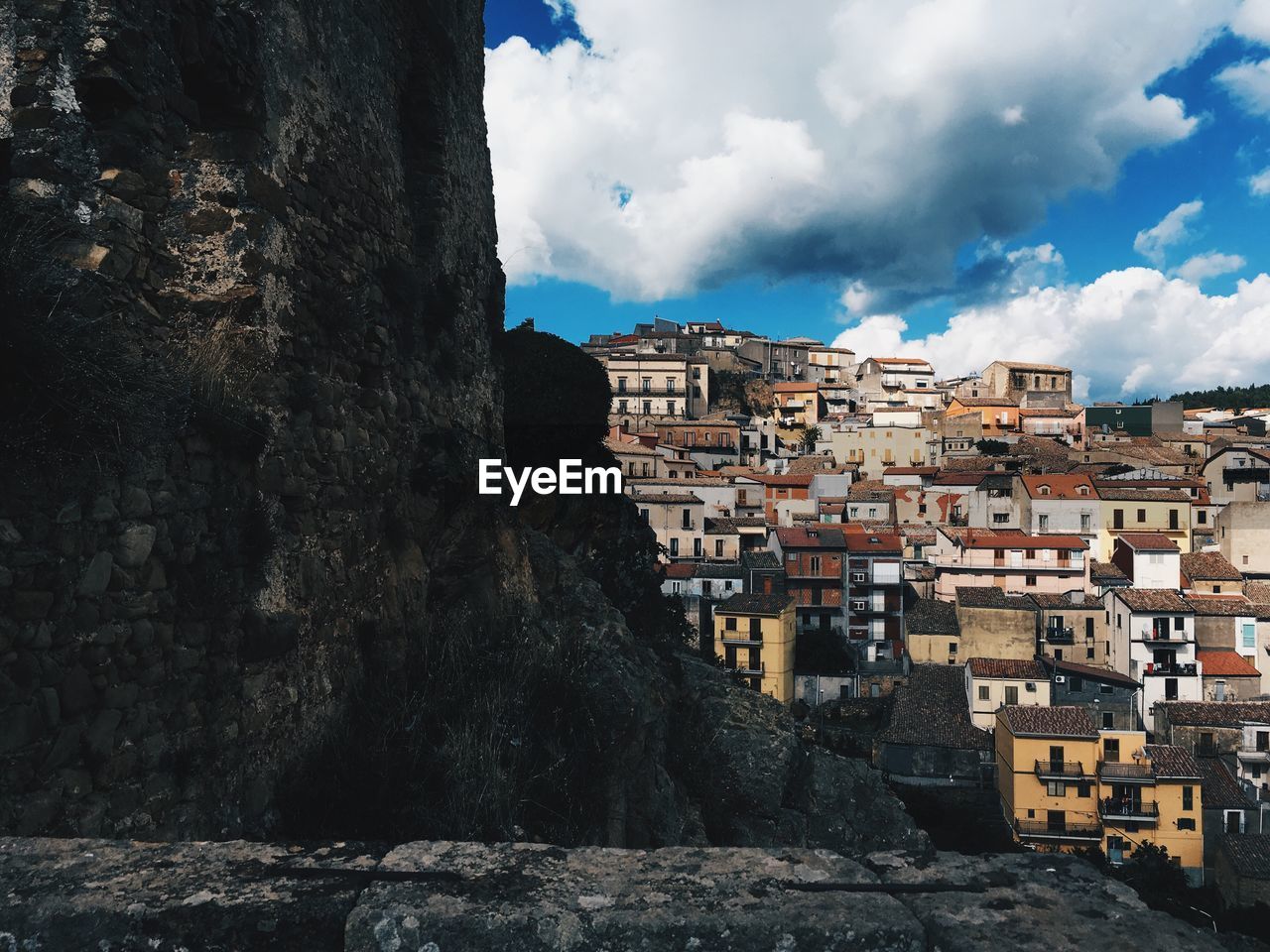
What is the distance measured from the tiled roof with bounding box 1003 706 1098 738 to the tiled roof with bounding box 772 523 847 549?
15062 mm

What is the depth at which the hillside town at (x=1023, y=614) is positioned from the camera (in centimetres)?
3341

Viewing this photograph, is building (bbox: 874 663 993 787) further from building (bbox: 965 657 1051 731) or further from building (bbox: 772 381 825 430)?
building (bbox: 772 381 825 430)

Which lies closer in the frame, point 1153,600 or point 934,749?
point 934,749

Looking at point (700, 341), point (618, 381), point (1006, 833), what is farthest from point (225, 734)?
point (700, 341)

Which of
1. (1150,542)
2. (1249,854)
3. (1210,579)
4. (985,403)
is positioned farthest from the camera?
(985,403)

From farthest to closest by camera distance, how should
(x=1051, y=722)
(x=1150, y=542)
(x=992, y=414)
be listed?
(x=992, y=414) < (x=1150, y=542) < (x=1051, y=722)

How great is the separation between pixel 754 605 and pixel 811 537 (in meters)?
7.36

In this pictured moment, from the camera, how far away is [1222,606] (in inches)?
1725

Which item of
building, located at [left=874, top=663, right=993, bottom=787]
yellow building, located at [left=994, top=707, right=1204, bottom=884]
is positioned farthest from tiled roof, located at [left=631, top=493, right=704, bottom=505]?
yellow building, located at [left=994, top=707, right=1204, bottom=884]

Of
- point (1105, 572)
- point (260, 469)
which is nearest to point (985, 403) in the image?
point (1105, 572)

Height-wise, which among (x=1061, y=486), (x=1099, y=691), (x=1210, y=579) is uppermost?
(x=1061, y=486)

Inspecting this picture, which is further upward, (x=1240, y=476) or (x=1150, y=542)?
(x=1240, y=476)

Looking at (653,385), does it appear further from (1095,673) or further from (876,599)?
(1095,673)

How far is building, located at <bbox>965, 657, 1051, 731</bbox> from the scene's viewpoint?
38906mm
